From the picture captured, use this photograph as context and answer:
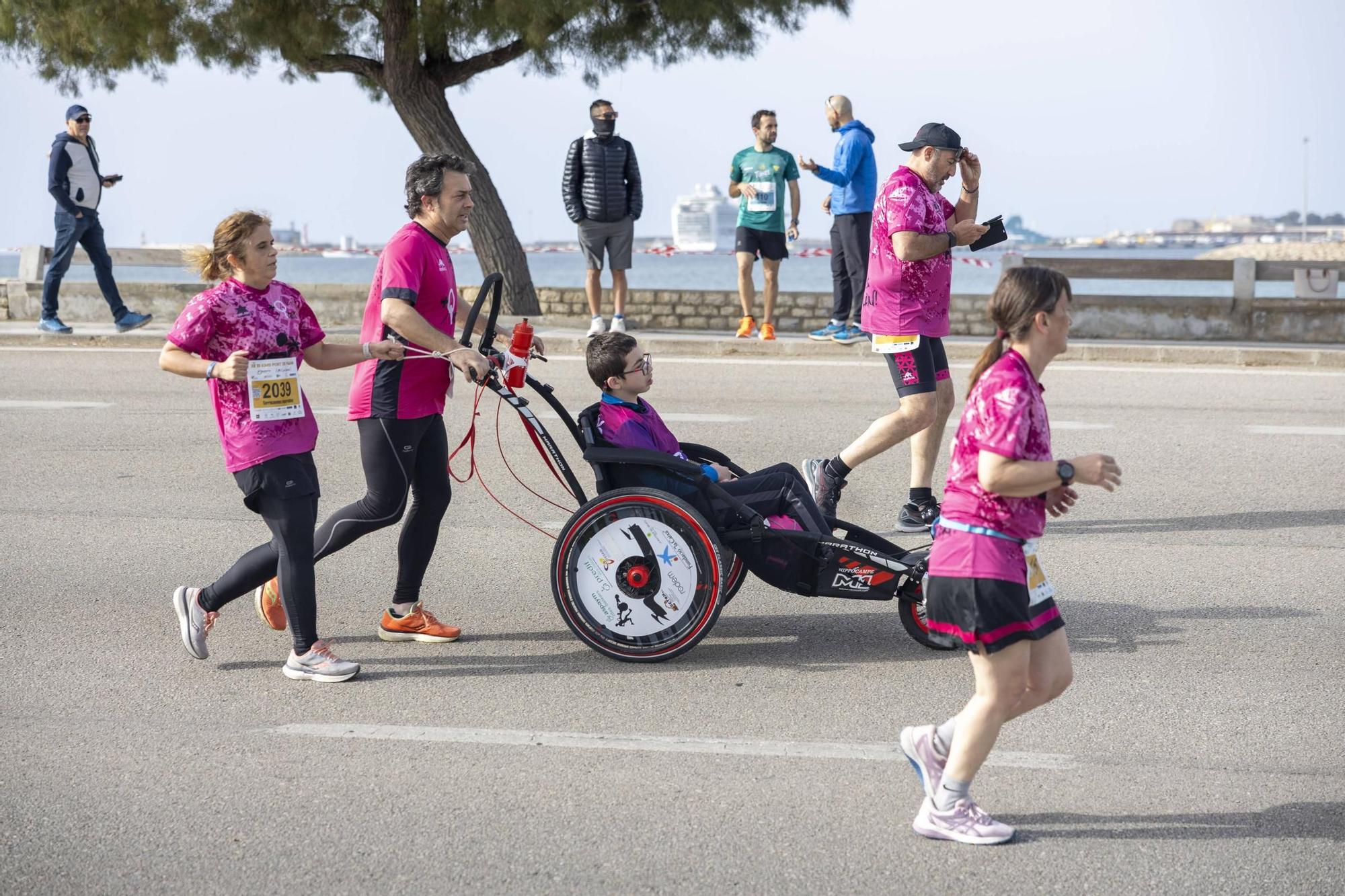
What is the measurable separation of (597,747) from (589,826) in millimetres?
570

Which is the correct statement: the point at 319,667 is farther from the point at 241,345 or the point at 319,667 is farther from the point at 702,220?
the point at 702,220

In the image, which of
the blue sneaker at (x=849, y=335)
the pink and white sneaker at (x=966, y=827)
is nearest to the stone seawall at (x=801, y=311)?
the blue sneaker at (x=849, y=335)

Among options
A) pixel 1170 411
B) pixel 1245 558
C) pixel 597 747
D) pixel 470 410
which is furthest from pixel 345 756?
pixel 1170 411

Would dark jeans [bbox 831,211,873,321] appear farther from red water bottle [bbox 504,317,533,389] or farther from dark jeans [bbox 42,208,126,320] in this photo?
red water bottle [bbox 504,317,533,389]

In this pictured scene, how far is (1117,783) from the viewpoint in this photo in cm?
398

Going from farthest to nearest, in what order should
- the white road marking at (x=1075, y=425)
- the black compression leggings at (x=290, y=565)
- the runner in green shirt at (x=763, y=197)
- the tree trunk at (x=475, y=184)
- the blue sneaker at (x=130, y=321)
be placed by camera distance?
the tree trunk at (x=475, y=184), the blue sneaker at (x=130, y=321), the runner in green shirt at (x=763, y=197), the white road marking at (x=1075, y=425), the black compression leggings at (x=290, y=565)

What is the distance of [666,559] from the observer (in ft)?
16.2

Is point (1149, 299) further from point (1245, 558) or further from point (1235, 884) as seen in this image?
point (1235, 884)

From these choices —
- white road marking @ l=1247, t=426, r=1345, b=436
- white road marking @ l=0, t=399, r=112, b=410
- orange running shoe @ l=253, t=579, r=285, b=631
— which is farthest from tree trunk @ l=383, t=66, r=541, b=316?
orange running shoe @ l=253, t=579, r=285, b=631

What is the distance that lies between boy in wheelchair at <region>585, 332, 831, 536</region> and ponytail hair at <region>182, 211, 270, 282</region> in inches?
48.3

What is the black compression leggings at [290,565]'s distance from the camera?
4848 millimetres

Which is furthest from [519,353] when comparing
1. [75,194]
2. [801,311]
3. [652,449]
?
[801,311]

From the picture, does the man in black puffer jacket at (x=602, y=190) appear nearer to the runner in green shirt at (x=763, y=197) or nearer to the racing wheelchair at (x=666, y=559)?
the runner in green shirt at (x=763, y=197)

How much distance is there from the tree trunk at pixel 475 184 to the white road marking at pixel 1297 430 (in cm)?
954
